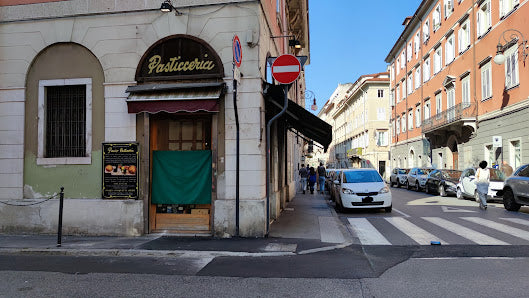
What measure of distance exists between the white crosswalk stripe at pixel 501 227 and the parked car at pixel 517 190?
2418 mm

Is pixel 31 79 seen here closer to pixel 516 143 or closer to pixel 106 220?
pixel 106 220

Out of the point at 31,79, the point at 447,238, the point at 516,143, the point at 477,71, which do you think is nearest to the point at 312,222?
the point at 447,238

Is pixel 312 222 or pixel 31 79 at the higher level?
pixel 31 79

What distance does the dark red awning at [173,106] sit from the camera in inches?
337

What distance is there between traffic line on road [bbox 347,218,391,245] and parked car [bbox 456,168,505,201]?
7433 mm

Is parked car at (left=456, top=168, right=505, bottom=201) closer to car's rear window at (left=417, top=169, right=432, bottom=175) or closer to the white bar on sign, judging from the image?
car's rear window at (left=417, top=169, right=432, bottom=175)

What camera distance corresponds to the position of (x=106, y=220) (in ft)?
29.7

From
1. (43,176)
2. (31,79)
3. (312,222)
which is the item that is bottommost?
(312,222)

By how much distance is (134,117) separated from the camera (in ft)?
29.9

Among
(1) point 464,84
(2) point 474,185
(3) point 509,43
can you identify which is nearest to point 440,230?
(2) point 474,185

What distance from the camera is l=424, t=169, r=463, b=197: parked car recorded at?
787 inches

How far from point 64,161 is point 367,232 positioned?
739 cm

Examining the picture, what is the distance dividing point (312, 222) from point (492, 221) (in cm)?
482

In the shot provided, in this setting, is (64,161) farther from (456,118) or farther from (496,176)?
(456,118)
